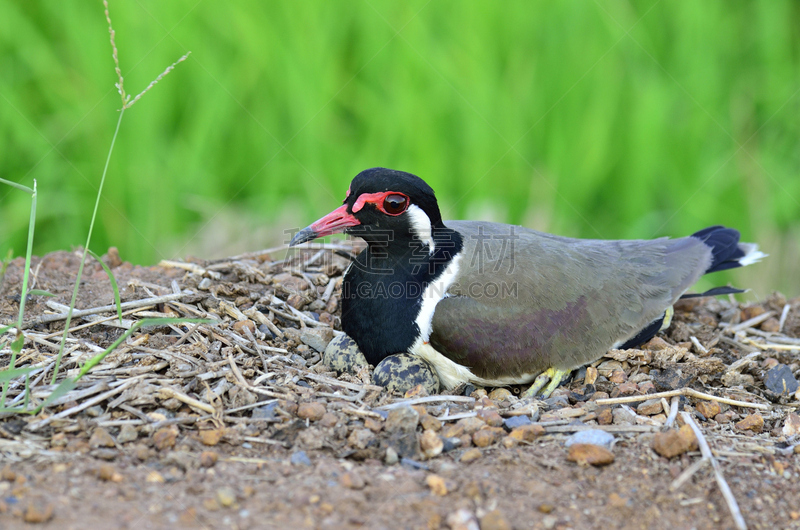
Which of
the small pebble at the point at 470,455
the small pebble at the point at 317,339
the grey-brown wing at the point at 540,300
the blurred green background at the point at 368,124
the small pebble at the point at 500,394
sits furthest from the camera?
the blurred green background at the point at 368,124

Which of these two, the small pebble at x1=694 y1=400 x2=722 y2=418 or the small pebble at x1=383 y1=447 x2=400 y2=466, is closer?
the small pebble at x1=383 y1=447 x2=400 y2=466

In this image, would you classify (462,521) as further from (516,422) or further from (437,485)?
(516,422)

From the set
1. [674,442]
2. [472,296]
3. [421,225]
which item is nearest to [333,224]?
[421,225]

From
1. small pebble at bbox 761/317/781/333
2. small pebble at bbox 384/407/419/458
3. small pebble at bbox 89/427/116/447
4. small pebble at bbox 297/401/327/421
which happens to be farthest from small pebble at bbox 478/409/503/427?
small pebble at bbox 761/317/781/333

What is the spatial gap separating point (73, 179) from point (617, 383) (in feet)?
14.5

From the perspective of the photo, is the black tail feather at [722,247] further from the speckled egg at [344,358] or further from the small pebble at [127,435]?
the small pebble at [127,435]

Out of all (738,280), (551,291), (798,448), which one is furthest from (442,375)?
(738,280)

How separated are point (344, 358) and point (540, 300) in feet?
3.34

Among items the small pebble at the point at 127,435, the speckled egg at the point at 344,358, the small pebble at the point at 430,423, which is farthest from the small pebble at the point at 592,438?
the small pebble at the point at 127,435

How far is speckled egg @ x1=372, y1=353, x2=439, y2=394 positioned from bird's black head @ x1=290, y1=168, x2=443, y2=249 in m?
0.64

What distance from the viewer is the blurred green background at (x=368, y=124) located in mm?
5750

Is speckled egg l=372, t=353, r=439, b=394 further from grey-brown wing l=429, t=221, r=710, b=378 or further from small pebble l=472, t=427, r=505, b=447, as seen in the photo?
small pebble l=472, t=427, r=505, b=447

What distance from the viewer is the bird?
3564mm

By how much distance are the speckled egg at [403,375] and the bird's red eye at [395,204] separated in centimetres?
72
